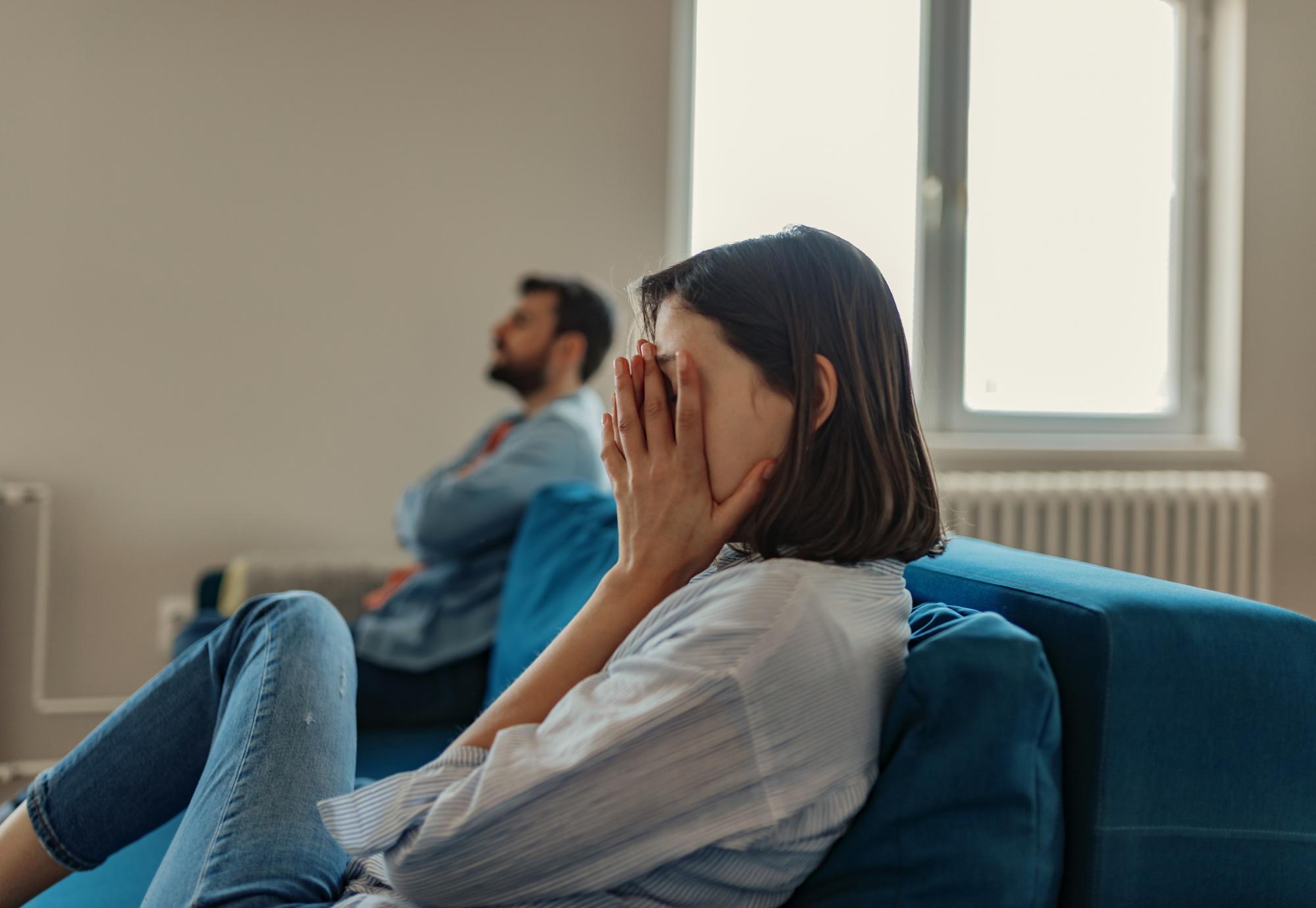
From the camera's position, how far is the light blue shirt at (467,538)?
1944 millimetres

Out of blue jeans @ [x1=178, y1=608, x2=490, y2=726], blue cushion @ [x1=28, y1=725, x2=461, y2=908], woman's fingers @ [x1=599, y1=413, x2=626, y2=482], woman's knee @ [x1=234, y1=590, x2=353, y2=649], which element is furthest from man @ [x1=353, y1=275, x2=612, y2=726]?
woman's fingers @ [x1=599, y1=413, x2=626, y2=482]

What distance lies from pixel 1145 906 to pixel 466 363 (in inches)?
96.7

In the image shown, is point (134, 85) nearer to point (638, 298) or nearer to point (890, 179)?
point (890, 179)

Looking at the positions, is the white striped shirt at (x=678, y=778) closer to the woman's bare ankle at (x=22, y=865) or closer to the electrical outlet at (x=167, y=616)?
the woman's bare ankle at (x=22, y=865)

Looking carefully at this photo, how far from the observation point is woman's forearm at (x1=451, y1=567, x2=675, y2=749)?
774 mm

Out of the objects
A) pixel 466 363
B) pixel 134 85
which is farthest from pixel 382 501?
pixel 134 85

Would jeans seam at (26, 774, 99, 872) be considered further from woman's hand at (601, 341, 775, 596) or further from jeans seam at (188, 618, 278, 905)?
woman's hand at (601, 341, 775, 596)

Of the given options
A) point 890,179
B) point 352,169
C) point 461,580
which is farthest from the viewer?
point 890,179

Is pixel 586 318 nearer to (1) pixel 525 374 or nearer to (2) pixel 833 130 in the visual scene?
(1) pixel 525 374

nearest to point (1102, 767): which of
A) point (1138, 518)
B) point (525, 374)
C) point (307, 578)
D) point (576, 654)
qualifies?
point (576, 654)

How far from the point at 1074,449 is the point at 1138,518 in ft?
0.90

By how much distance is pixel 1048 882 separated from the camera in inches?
27.0

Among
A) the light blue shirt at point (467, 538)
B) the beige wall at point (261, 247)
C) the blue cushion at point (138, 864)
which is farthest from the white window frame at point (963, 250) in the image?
the blue cushion at point (138, 864)

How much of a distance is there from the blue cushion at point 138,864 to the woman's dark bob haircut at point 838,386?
2.84 feet
